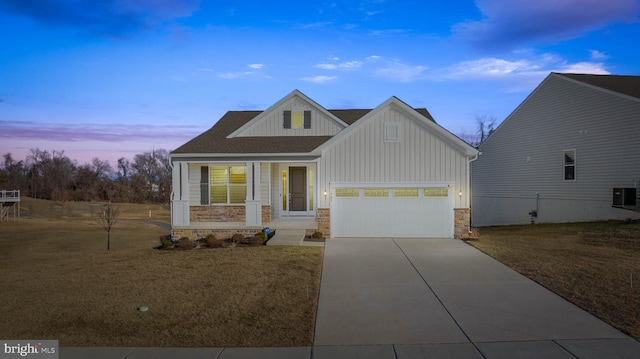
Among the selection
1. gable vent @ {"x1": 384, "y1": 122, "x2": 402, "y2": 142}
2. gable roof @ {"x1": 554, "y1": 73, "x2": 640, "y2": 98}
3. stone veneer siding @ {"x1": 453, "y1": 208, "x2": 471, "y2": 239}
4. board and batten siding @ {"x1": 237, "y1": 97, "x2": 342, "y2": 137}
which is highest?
gable roof @ {"x1": 554, "y1": 73, "x2": 640, "y2": 98}

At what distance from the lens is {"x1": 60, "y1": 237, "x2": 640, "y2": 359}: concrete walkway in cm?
518

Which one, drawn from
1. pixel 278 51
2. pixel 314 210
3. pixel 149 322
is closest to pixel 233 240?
pixel 314 210

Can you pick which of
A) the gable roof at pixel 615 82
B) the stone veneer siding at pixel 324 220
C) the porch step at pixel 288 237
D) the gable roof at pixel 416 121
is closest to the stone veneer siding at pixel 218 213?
the porch step at pixel 288 237

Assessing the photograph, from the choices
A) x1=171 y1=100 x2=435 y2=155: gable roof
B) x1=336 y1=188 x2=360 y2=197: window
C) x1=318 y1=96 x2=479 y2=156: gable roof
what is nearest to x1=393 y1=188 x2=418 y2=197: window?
x1=336 y1=188 x2=360 y2=197: window

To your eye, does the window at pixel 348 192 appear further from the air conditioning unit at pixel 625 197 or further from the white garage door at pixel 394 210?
the air conditioning unit at pixel 625 197

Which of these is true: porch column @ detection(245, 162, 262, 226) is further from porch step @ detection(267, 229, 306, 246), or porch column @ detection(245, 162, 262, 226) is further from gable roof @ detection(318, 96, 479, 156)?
gable roof @ detection(318, 96, 479, 156)

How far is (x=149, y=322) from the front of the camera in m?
6.25

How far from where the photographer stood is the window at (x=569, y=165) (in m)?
18.9

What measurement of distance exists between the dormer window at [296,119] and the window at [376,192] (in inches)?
188

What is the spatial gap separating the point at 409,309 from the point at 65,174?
60805 mm

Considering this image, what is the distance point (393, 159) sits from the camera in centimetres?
1480

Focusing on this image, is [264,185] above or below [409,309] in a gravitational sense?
above

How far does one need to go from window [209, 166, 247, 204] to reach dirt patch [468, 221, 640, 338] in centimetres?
934

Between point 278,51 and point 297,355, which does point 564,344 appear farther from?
point 278,51
